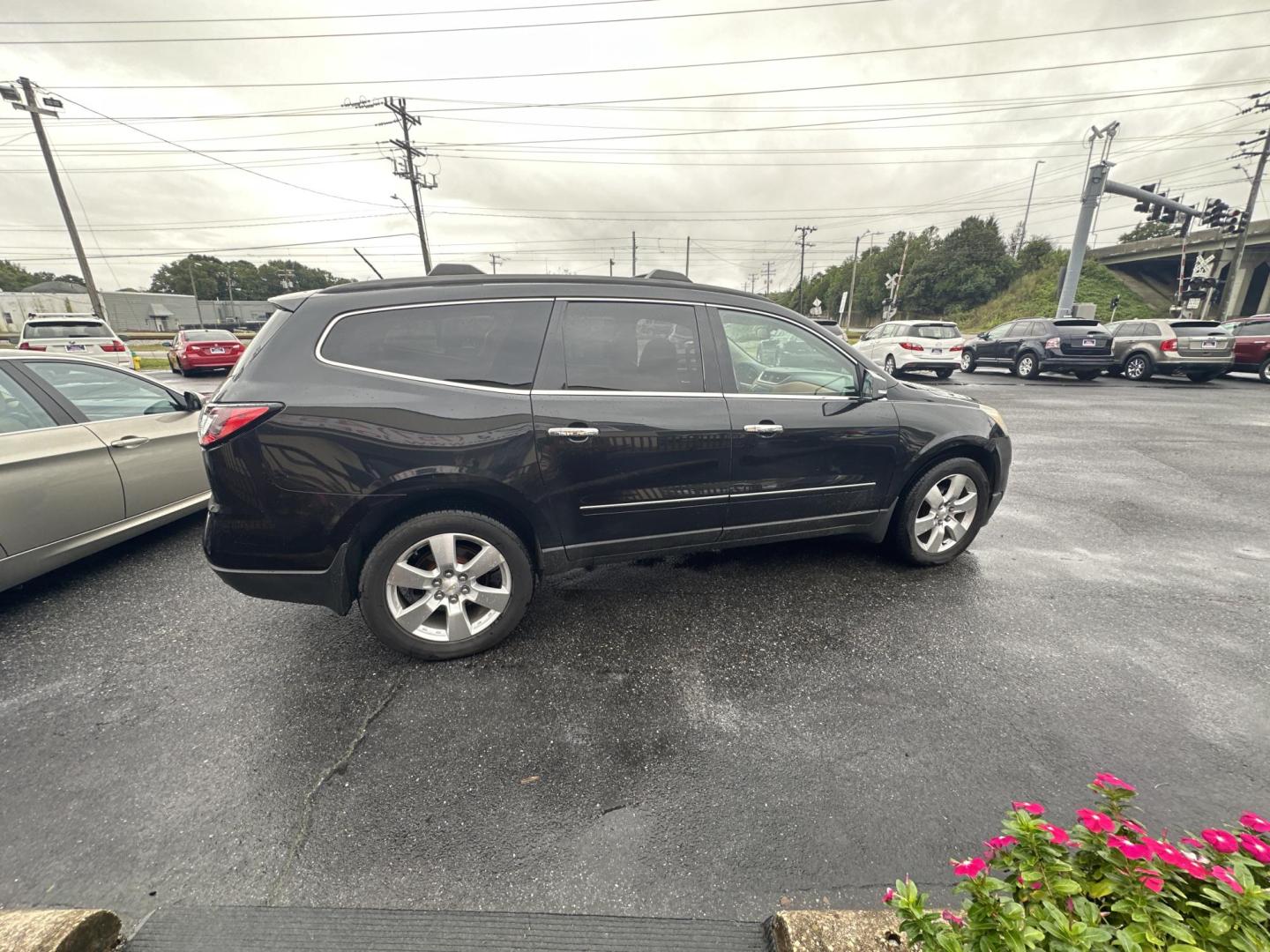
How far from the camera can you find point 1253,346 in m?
14.0

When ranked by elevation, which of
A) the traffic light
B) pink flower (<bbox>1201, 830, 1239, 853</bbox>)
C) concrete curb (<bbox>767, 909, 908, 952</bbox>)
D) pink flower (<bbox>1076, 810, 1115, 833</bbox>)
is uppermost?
the traffic light

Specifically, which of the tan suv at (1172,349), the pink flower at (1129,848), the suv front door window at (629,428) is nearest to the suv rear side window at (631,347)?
the suv front door window at (629,428)

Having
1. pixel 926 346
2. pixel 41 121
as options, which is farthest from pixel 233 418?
pixel 41 121

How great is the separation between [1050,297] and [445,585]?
57.4m

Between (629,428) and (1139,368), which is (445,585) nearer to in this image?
(629,428)

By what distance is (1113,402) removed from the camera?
1139 centimetres

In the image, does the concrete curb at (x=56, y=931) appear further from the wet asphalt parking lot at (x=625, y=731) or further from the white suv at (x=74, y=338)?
the white suv at (x=74, y=338)

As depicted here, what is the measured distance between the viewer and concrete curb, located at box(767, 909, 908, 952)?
52.1 inches

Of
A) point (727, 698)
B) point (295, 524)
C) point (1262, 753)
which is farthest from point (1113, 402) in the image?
point (295, 524)

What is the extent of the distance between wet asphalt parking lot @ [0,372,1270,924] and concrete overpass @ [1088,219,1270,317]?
5447 cm

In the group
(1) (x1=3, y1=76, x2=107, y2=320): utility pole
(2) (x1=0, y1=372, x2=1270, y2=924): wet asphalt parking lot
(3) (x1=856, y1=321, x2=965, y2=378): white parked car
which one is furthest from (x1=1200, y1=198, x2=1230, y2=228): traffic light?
(1) (x1=3, y1=76, x2=107, y2=320): utility pole

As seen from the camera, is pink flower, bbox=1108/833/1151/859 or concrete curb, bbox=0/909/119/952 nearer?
pink flower, bbox=1108/833/1151/859

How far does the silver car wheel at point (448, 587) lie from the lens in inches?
104

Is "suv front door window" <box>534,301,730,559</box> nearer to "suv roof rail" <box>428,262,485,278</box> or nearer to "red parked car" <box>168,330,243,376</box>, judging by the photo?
"suv roof rail" <box>428,262,485,278</box>
